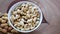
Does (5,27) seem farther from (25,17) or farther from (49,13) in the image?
(49,13)

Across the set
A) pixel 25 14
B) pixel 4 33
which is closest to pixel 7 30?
pixel 4 33

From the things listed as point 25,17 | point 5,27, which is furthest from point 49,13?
point 5,27

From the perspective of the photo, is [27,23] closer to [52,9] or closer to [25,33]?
[25,33]

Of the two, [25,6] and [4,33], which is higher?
[25,6]

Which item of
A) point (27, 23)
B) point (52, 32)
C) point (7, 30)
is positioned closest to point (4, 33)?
point (7, 30)
